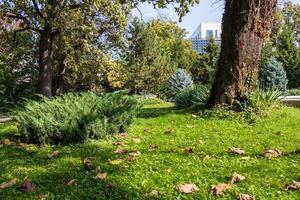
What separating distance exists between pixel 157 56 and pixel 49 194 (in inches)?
1248

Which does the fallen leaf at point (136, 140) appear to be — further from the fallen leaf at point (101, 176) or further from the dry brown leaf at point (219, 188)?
the dry brown leaf at point (219, 188)

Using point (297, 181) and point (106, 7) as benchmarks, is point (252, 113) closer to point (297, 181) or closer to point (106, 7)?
point (297, 181)

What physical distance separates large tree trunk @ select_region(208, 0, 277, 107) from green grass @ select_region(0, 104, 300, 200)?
0.83m

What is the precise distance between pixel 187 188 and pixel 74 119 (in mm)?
2554

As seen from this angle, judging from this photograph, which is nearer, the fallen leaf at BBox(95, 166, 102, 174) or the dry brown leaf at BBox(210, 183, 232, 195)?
the dry brown leaf at BBox(210, 183, 232, 195)

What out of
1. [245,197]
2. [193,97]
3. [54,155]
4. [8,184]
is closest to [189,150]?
[245,197]

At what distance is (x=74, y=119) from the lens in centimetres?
596

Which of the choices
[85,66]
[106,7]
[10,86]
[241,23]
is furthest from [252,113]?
[10,86]

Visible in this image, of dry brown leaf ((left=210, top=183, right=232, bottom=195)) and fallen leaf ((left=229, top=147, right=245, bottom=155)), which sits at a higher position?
fallen leaf ((left=229, top=147, right=245, bottom=155))

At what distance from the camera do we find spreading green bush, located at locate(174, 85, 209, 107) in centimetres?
863

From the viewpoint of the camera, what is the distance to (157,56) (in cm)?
3541

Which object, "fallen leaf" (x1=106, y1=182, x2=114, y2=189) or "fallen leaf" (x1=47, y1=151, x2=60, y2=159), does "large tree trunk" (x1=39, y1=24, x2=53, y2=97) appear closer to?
"fallen leaf" (x1=47, y1=151, x2=60, y2=159)

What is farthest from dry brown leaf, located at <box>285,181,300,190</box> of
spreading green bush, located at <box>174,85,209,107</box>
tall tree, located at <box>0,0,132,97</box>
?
tall tree, located at <box>0,0,132,97</box>

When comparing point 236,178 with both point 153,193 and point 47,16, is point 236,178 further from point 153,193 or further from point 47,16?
point 47,16
